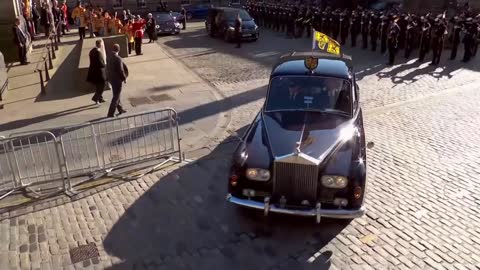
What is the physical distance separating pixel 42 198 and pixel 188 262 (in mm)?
3074

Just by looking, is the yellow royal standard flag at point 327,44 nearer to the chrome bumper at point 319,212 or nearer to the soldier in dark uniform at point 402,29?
the chrome bumper at point 319,212

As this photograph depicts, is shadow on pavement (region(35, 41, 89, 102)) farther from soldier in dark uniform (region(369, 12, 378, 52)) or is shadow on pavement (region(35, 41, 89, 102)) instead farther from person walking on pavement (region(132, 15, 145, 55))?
soldier in dark uniform (region(369, 12, 378, 52))

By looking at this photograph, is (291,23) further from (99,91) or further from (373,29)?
(99,91)

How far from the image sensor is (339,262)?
519 cm

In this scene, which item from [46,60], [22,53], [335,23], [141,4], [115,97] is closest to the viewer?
[115,97]

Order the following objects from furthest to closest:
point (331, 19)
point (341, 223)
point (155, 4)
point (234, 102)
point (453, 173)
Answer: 1. point (155, 4)
2. point (331, 19)
3. point (234, 102)
4. point (453, 173)
5. point (341, 223)

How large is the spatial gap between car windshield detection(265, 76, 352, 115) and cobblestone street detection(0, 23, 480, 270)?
1.55m

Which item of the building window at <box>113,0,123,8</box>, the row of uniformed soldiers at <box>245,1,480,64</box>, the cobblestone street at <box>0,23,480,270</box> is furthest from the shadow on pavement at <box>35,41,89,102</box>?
the building window at <box>113,0,123,8</box>

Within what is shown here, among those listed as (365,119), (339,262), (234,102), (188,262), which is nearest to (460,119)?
(365,119)

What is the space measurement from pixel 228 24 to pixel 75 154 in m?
15.0

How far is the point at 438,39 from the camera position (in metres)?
14.9

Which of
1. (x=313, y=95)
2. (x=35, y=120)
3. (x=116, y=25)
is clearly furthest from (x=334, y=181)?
(x=116, y=25)

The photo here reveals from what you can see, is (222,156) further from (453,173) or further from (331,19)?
(331,19)

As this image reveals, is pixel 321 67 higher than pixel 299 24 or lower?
higher
